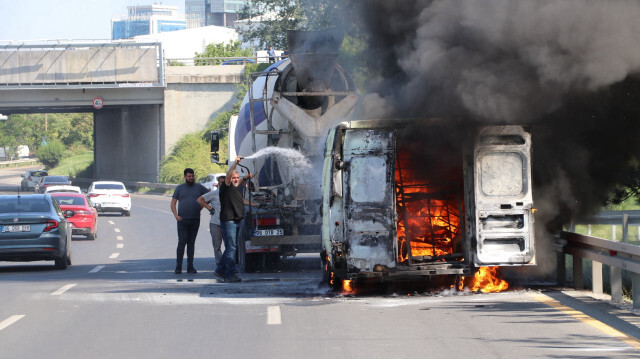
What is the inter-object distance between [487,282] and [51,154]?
3824 inches

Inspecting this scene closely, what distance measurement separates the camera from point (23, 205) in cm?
1862

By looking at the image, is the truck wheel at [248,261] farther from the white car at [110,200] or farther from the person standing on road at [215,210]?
the white car at [110,200]

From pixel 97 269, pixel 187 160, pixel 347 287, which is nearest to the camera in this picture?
pixel 347 287

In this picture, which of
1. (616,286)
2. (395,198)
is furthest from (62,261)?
(616,286)

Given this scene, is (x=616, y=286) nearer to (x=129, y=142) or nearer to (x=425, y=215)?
(x=425, y=215)

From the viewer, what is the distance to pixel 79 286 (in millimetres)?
14875

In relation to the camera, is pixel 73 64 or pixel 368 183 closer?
pixel 368 183

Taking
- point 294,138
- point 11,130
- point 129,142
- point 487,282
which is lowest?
point 487,282

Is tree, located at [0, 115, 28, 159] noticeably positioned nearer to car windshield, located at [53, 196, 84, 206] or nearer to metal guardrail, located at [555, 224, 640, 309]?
car windshield, located at [53, 196, 84, 206]

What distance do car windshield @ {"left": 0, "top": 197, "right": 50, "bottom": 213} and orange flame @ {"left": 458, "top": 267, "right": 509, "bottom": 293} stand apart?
900 centimetres

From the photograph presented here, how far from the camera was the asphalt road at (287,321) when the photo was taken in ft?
28.9

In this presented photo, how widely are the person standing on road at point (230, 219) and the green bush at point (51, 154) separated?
93733mm

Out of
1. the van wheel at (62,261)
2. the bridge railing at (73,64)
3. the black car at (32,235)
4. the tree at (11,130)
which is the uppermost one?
the tree at (11,130)

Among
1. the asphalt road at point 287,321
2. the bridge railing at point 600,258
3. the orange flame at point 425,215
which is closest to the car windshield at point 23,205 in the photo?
the asphalt road at point 287,321
